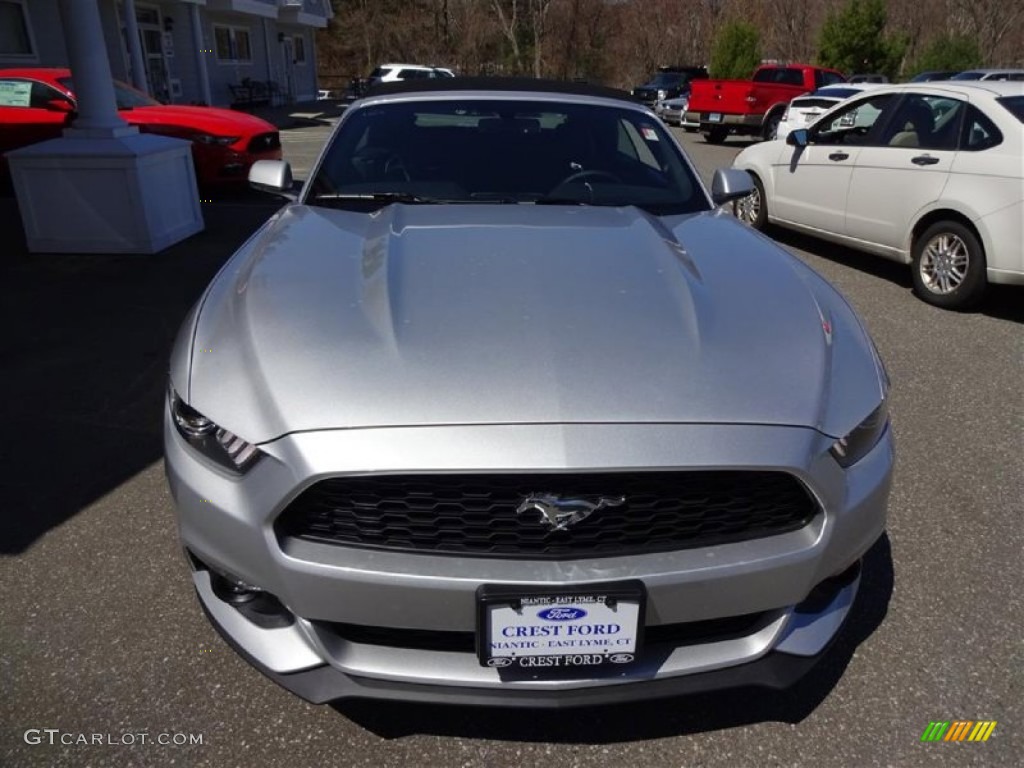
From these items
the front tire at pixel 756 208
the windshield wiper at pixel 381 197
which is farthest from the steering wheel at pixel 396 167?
the front tire at pixel 756 208

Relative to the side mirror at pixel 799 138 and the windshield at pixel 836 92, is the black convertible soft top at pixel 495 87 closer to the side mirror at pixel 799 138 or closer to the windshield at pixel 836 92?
the side mirror at pixel 799 138

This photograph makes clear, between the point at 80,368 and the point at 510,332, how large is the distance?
11.5 ft

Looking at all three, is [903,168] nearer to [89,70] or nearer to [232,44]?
[89,70]

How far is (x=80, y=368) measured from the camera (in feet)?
14.5

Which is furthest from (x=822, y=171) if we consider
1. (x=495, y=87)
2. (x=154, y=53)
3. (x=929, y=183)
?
(x=154, y=53)

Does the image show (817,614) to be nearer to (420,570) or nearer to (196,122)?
(420,570)

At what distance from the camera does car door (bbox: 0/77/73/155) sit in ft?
31.2

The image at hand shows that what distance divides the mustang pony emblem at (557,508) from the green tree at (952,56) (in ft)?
102

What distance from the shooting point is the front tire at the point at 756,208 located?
7.91 metres

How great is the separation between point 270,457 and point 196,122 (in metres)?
9.22

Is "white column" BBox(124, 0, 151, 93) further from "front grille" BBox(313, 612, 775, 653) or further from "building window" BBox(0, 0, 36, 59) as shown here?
"front grille" BBox(313, 612, 775, 653)

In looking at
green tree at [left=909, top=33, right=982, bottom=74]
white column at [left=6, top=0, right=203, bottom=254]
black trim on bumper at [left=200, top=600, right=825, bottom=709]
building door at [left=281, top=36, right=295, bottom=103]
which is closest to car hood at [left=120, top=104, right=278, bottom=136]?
white column at [left=6, top=0, right=203, bottom=254]

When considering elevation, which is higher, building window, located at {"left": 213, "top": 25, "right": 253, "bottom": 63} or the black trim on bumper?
building window, located at {"left": 213, "top": 25, "right": 253, "bottom": 63}

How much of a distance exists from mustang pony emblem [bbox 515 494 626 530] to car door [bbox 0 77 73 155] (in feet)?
33.5
